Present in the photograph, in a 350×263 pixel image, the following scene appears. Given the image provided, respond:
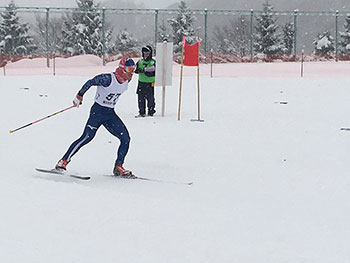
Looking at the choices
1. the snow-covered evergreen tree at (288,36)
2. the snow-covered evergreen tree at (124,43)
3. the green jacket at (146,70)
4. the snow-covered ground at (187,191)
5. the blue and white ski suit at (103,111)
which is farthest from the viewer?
the snow-covered evergreen tree at (124,43)

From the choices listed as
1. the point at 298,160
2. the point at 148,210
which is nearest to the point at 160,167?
the point at 298,160

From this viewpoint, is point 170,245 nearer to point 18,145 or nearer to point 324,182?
point 324,182

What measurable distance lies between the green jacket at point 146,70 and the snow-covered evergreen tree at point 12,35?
40735 mm

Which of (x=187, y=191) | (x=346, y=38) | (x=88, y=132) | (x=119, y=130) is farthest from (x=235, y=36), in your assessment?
(x=187, y=191)

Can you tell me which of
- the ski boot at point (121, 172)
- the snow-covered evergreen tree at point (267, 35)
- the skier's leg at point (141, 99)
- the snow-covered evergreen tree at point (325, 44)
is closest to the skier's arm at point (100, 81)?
the ski boot at point (121, 172)

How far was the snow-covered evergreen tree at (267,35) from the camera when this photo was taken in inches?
2135

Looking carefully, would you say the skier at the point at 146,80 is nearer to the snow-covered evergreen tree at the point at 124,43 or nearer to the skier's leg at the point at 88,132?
the skier's leg at the point at 88,132

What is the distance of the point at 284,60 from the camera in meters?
40.6

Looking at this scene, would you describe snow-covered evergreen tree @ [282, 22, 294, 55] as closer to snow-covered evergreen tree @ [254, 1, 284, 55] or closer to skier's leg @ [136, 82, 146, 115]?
snow-covered evergreen tree @ [254, 1, 284, 55]

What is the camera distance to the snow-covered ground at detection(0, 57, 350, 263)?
5.20 meters

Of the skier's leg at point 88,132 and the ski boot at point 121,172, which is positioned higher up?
the skier's leg at point 88,132

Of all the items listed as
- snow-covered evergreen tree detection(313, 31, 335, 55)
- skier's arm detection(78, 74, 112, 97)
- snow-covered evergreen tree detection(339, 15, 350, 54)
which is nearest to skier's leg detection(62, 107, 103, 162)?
skier's arm detection(78, 74, 112, 97)

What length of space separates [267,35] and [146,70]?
132 ft

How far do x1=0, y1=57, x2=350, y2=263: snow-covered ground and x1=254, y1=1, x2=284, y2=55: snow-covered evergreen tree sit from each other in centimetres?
3802
